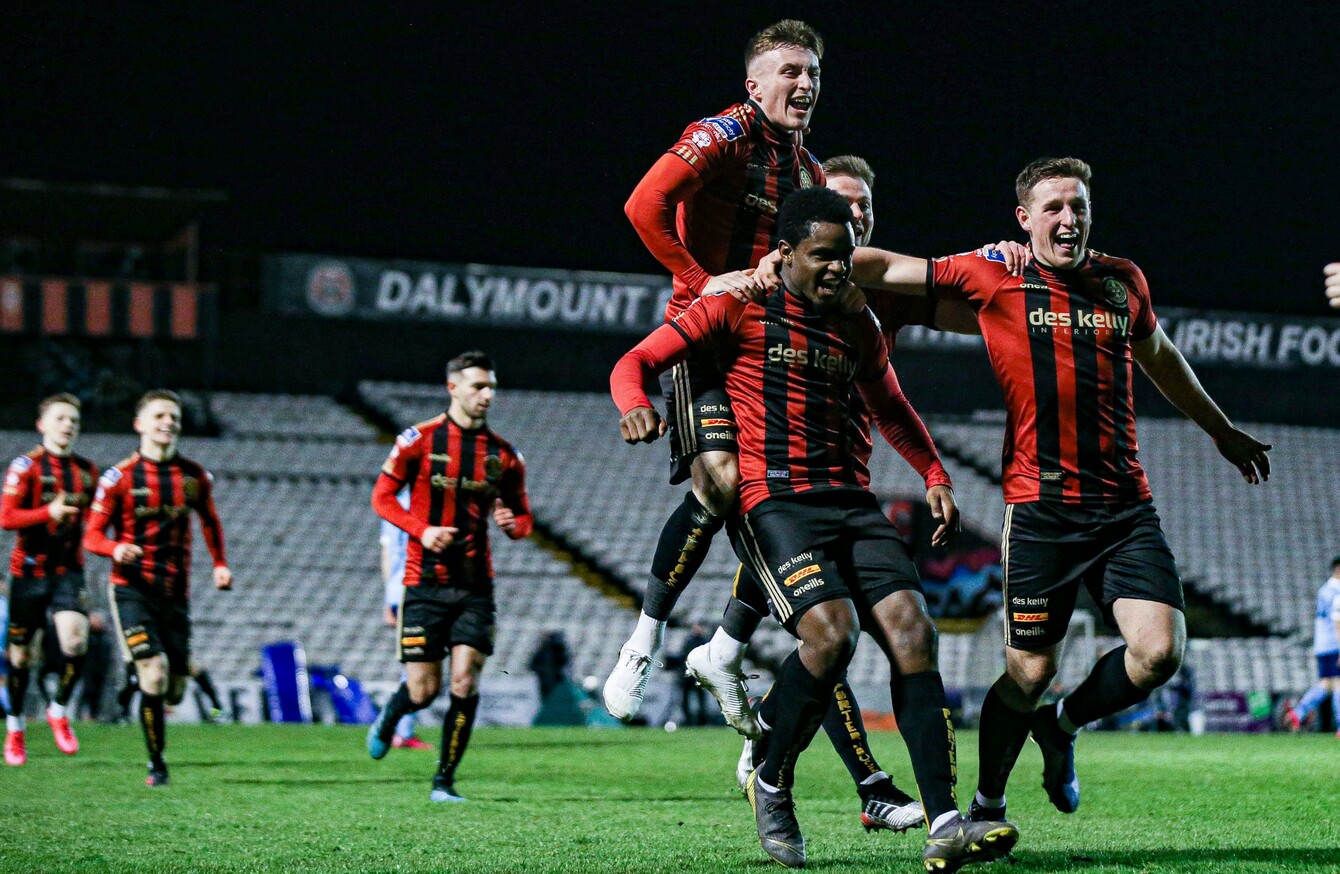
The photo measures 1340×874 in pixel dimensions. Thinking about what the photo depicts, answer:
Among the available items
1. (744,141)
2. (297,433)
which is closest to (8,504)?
(744,141)

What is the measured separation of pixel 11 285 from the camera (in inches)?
1059

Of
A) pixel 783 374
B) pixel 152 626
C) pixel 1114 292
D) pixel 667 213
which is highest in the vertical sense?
pixel 667 213

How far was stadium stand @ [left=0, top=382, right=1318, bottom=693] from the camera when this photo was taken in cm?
2086

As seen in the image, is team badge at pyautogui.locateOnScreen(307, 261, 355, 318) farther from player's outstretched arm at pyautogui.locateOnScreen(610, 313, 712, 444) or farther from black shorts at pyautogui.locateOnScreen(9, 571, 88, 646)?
player's outstretched arm at pyautogui.locateOnScreen(610, 313, 712, 444)

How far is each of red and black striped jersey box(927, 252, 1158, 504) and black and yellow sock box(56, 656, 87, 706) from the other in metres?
7.94

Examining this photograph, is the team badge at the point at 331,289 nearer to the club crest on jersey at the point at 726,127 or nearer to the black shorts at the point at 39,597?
the black shorts at the point at 39,597

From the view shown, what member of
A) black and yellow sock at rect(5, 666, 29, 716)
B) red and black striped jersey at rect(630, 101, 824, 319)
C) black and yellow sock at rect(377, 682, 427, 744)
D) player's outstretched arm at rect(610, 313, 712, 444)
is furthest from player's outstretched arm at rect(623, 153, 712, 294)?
black and yellow sock at rect(5, 666, 29, 716)

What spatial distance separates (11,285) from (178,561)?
19.7 m

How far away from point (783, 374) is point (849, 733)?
157 cm

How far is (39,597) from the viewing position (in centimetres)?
1117

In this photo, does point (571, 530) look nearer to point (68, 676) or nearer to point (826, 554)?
point (68, 676)

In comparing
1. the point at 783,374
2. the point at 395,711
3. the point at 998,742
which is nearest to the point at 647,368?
the point at 783,374

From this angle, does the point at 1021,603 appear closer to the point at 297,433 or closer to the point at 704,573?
the point at 704,573

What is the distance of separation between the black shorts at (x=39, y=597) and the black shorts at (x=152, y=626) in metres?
2.14
